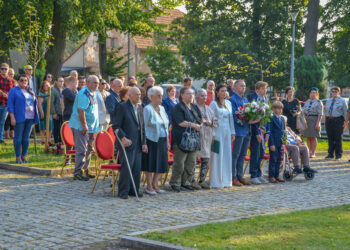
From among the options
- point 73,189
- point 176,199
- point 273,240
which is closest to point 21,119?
point 73,189

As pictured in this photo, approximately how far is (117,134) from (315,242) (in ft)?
14.9

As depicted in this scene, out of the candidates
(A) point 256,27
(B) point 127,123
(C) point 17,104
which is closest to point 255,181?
(B) point 127,123

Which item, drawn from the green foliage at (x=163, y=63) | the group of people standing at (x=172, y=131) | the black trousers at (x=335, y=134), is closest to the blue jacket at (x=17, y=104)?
the group of people standing at (x=172, y=131)

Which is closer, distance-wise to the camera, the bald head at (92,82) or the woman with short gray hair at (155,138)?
the woman with short gray hair at (155,138)

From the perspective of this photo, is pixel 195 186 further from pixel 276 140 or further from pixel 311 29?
pixel 311 29

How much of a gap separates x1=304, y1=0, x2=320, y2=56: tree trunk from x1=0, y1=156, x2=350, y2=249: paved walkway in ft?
75.7

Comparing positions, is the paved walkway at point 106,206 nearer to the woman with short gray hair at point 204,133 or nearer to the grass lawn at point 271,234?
the woman with short gray hair at point 204,133

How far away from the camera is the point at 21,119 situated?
1340cm

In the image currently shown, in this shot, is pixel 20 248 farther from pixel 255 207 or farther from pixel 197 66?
pixel 197 66

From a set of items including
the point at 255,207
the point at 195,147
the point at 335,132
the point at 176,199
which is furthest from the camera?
the point at 335,132

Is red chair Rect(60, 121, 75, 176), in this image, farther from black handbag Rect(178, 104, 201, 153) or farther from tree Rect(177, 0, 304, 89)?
tree Rect(177, 0, 304, 89)

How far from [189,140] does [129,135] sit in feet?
4.08

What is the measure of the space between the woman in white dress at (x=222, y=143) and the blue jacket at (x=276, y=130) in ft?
3.81

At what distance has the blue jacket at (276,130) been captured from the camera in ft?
41.2
